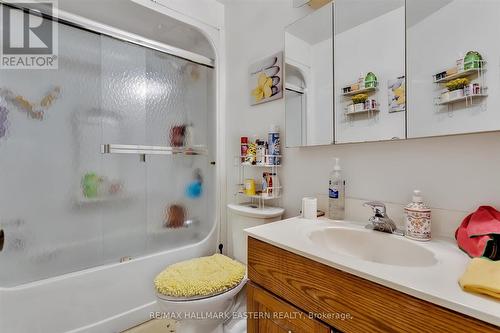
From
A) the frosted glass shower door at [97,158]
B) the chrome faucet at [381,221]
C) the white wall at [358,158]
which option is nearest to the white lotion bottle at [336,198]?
the white wall at [358,158]

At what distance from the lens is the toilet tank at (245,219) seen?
4.36ft

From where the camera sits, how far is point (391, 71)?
0.98 metres

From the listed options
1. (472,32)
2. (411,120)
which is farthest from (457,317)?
(472,32)

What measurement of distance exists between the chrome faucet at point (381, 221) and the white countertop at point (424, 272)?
9cm

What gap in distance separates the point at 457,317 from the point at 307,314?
1.28ft

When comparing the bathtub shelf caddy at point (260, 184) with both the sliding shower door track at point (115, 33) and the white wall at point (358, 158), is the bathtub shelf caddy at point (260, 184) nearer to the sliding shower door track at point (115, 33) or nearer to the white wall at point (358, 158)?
the white wall at point (358, 158)

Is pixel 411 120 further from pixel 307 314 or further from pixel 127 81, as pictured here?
pixel 127 81

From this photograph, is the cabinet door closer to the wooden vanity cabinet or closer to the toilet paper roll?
the wooden vanity cabinet

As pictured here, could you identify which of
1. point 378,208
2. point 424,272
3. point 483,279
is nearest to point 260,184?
point 378,208

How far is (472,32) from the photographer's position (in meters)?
0.79

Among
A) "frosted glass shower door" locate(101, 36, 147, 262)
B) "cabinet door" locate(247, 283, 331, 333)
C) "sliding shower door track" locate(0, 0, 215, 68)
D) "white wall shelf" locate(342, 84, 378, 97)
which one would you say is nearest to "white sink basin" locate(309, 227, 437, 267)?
"cabinet door" locate(247, 283, 331, 333)

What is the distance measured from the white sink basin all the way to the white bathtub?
3.80 ft

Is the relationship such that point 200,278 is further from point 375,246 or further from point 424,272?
point 424,272

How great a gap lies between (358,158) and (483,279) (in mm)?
656
